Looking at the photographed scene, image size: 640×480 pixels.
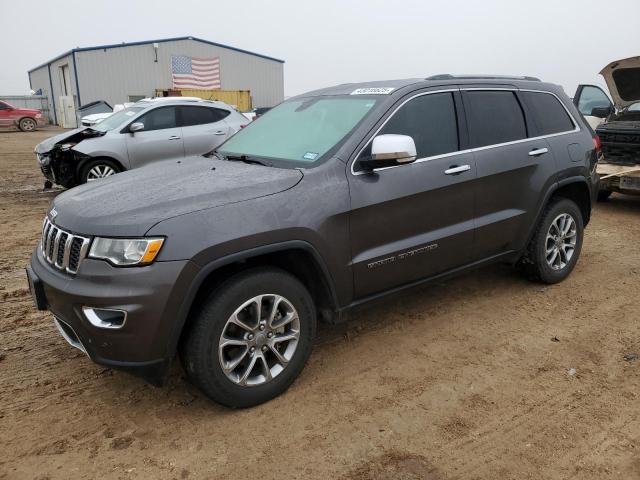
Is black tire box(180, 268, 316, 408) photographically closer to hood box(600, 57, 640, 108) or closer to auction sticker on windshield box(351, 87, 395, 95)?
auction sticker on windshield box(351, 87, 395, 95)

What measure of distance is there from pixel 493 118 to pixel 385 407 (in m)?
2.40

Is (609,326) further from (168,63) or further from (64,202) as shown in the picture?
(168,63)

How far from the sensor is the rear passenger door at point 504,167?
3879 mm

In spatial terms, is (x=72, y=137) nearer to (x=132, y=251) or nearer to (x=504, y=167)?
(x=132, y=251)

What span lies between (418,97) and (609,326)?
2271 millimetres

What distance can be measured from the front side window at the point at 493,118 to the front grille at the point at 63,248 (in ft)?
9.02

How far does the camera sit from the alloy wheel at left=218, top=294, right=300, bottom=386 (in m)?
2.79

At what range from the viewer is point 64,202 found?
303 cm

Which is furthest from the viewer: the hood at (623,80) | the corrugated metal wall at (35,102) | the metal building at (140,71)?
the corrugated metal wall at (35,102)

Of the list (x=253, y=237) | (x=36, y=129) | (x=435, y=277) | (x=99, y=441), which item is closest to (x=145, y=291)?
(x=253, y=237)

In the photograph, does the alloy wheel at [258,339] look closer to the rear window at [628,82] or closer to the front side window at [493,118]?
the front side window at [493,118]

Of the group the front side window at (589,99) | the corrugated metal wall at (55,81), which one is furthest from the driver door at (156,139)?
the corrugated metal wall at (55,81)

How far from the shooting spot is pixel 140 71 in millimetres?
31188

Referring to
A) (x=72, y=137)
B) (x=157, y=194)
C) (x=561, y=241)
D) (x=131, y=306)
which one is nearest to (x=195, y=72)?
(x=72, y=137)
